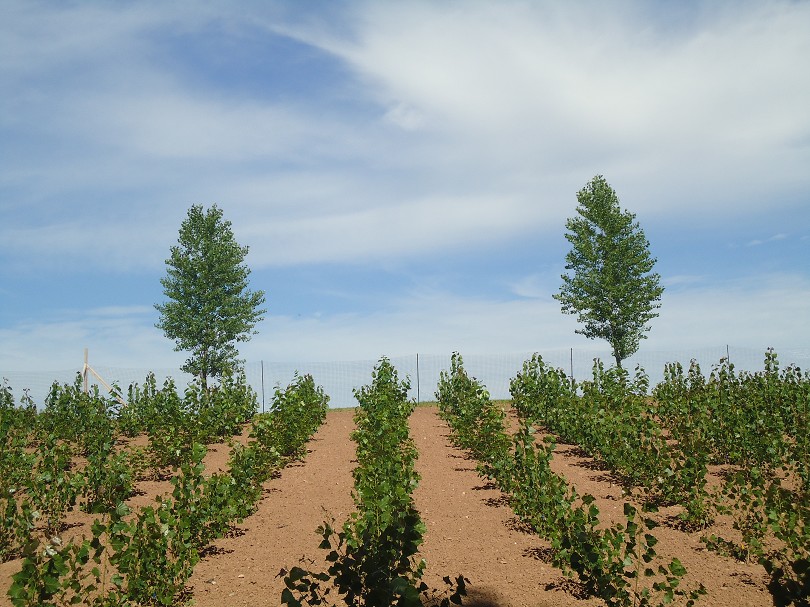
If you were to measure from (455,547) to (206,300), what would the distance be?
2117cm

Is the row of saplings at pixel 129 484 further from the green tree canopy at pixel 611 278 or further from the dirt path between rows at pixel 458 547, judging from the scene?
the green tree canopy at pixel 611 278

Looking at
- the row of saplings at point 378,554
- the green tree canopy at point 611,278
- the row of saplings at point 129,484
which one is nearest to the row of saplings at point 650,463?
the row of saplings at point 378,554

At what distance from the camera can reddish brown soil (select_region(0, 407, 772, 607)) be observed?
203 inches

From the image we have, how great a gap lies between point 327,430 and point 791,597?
12055mm

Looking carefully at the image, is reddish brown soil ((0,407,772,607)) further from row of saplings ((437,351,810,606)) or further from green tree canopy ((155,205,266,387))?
green tree canopy ((155,205,266,387))

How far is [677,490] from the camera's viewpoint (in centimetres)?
734

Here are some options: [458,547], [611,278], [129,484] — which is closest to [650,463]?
[458,547]

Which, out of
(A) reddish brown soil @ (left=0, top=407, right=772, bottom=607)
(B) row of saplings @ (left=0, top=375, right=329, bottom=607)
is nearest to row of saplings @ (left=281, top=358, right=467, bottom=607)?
(A) reddish brown soil @ (left=0, top=407, right=772, bottom=607)

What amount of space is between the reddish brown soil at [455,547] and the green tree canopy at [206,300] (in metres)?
15.9

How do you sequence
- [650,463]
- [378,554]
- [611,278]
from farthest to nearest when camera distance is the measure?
[611,278] → [650,463] → [378,554]

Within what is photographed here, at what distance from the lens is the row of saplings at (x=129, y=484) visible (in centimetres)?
427

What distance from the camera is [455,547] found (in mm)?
6168

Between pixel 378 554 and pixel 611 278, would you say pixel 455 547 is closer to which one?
pixel 378 554

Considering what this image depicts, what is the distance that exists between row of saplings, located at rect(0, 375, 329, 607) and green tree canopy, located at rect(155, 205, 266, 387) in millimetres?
10784
